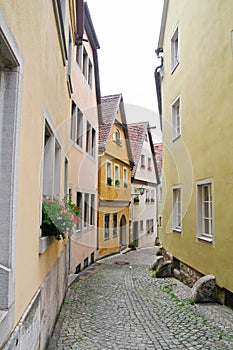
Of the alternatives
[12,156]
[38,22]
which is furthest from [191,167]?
[12,156]

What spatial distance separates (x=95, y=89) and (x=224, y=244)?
10650 mm

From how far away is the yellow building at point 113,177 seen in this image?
1650 cm

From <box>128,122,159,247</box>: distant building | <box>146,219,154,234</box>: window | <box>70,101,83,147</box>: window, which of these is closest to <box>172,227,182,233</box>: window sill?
<box>70,101,83,147</box>: window

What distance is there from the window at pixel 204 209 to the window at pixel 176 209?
195 centimetres

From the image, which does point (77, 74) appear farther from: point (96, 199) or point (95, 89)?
point (96, 199)

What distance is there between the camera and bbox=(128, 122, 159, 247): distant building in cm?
2356

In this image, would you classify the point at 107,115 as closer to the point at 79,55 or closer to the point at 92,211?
the point at 92,211

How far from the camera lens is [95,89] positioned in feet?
49.1

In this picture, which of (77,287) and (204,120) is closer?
(204,120)

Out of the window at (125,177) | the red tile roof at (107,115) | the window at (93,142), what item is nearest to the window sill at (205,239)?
the window at (93,142)

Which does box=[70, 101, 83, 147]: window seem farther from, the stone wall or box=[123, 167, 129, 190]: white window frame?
box=[123, 167, 129, 190]: white window frame

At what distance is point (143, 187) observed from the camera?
969 inches

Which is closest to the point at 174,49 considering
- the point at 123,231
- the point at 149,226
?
the point at 123,231

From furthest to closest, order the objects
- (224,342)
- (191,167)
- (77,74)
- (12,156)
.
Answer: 1. (77,74)
2. (191,167)
3. (224,342)
4. (12,156)
